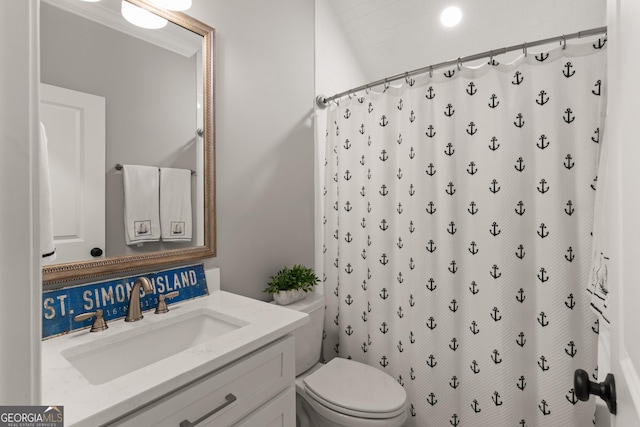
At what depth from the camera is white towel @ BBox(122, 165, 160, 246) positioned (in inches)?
47.8

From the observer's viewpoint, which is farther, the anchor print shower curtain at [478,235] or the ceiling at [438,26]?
the ceiling at [438,26]

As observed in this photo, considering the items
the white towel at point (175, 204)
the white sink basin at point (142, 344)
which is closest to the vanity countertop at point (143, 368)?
the white sink basin at point (142, 344)

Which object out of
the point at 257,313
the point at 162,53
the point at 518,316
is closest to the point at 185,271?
the point at 257,313

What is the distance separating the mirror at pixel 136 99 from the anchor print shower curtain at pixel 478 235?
84 cm

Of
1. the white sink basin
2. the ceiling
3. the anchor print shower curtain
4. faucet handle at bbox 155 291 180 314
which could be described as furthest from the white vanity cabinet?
the ceiling

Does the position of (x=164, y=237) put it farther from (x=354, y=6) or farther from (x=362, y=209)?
(x=354, y=6)

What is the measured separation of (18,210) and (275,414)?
988 millimetres

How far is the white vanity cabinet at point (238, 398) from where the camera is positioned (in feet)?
2.50

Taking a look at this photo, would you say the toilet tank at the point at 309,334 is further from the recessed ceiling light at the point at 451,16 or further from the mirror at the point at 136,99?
the recessed ceiling light at the point at 451,16

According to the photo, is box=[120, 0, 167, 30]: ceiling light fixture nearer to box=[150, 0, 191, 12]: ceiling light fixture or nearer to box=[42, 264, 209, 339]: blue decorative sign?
box=[150, 0, 191, 12]: ceiling light fixture

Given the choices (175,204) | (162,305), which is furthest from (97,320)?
(175,204)

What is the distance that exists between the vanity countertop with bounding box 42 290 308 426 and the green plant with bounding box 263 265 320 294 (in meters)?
0.43

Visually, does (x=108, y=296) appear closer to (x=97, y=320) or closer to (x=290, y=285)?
(x=97, y=320)

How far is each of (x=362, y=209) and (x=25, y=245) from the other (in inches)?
64.6
